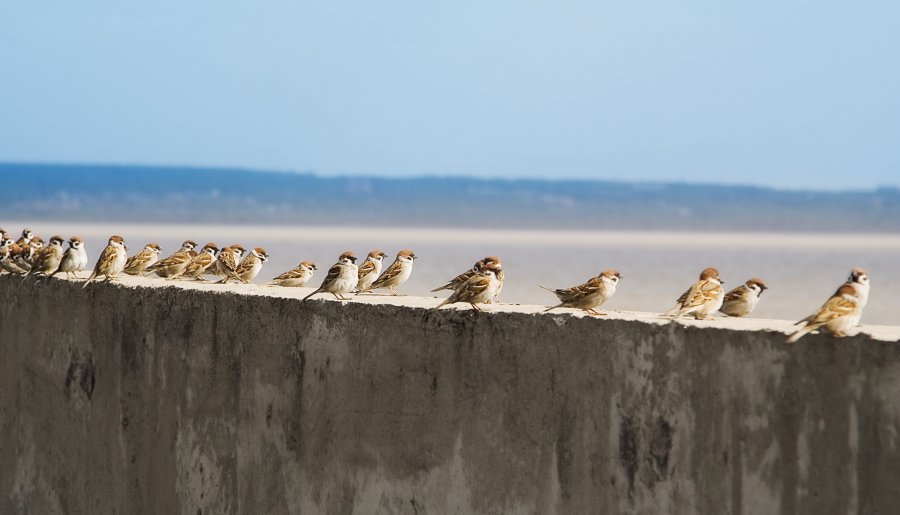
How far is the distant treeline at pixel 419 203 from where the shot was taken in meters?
79.8

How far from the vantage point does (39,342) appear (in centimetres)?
852

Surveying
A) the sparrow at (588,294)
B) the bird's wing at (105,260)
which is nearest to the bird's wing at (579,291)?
the sparrow at (588,294)

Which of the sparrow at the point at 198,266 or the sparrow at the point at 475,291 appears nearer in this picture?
the sparrow at the point at 475,291

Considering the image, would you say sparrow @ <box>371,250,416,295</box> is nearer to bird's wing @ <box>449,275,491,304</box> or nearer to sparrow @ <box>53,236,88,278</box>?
sparrow @ <box>53,236,88,278</box>

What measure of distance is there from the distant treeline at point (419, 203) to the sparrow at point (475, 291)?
6688 cm

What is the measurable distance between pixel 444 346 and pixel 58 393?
3249mm

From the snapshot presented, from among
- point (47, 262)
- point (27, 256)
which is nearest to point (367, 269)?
point (47, 262)

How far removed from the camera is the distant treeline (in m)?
79.8

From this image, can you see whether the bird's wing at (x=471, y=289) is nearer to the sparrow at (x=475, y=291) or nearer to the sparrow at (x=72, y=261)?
the sparrow at (x=475, y=291)

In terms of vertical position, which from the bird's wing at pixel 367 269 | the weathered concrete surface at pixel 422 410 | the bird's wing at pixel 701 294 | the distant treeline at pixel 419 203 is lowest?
the distant treeline at pixel 419 203

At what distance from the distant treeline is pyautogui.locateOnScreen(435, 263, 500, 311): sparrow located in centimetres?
6688

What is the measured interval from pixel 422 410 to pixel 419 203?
10088 centimetres

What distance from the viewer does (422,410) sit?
19.9 feet

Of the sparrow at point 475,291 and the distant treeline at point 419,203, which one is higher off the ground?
the sparrow at point 475,291
